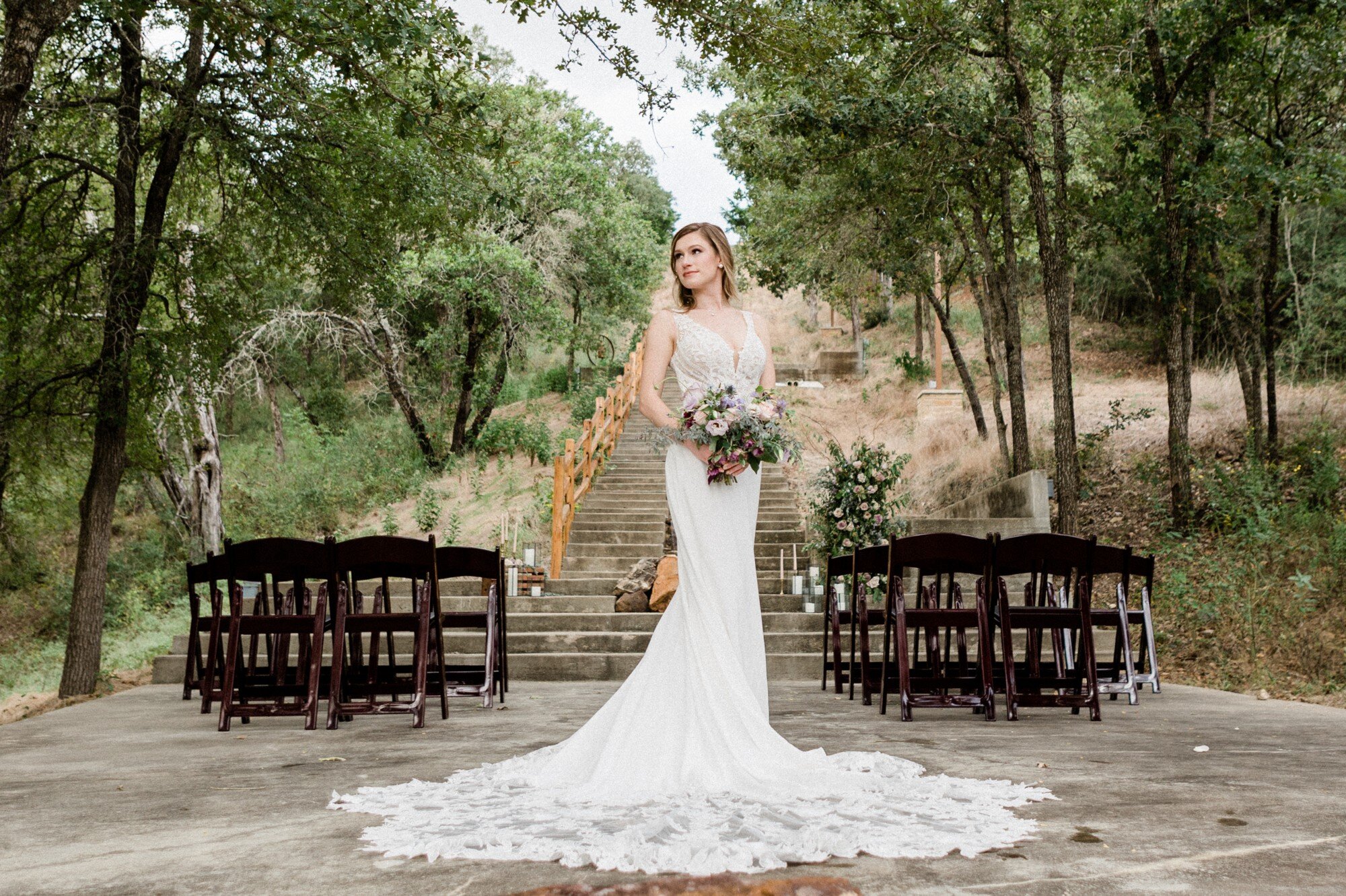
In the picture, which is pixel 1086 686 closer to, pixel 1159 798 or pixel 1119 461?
pixel 1159 798

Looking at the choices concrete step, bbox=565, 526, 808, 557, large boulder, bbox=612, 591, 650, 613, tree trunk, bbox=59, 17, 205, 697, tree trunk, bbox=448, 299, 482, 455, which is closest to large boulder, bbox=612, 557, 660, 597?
large boulder, bbox=612, 591, 650, 613

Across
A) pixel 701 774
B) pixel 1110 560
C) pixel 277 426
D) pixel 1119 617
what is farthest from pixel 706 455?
pixel 277 426

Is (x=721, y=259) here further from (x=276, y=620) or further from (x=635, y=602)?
(x=635, y=602)

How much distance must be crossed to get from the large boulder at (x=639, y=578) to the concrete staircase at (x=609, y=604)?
30cm

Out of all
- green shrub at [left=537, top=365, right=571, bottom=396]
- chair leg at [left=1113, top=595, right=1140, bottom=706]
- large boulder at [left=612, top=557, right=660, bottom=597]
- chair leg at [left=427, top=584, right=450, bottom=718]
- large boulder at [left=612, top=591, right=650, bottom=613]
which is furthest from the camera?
green shrub at [left=537, top=365, right=571, bottom=396]

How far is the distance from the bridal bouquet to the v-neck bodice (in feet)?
0.26

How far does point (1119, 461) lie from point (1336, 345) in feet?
16.5

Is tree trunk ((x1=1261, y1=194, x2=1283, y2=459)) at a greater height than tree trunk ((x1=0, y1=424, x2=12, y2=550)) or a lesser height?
greater

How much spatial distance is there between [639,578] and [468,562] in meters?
4.71

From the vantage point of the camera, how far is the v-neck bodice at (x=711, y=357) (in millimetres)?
4328

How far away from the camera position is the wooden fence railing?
13.6 meters

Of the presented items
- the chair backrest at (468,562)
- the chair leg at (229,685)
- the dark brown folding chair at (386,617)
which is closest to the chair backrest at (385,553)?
the dark brown folding chair at (386,617)

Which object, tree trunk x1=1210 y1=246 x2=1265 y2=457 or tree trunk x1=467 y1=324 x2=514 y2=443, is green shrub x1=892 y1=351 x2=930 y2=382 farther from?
tree trunk x1=1210 y1=246 x2=1265 y2=457

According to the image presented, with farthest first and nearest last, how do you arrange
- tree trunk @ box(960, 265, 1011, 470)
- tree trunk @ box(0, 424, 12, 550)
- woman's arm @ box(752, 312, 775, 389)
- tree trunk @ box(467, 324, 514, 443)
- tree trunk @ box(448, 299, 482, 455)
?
1. tree trunk @ box(467, 324, 514, 443)
2. tree trunk @ box(448, 299, 482, 455)
3. tree trunk @ box(960, 265, 1011, 470)
4. tree trunk @ box(0, 424, 12, 550)
5. woman's arm @ box(752, 312, 775, 389)
